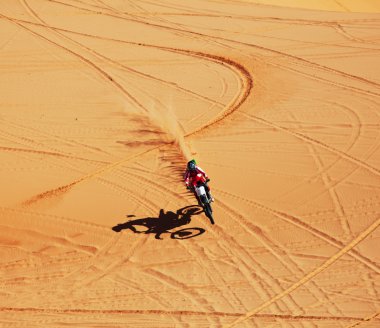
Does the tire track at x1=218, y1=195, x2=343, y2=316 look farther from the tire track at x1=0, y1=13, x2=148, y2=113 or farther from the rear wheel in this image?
the tire track at x1=0, y1=13, x2=148, y2=113

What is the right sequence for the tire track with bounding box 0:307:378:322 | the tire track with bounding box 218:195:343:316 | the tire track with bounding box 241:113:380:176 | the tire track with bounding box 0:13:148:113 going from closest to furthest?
the tire track with bounding box 0:307:378:322 < the tire track with bounding box 218:195:343:316 < the tire track with bounding box 241:113:380:176 < the tire track with bounding box 0:13:148:113

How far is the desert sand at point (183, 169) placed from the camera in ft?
27.8

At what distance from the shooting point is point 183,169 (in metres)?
12.0

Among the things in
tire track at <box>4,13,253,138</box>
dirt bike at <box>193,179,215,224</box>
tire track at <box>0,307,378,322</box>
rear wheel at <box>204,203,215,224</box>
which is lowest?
tire track at <box>0,307,378,322</box>

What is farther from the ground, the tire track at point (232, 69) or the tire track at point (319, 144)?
the tire track at point (232, 69)

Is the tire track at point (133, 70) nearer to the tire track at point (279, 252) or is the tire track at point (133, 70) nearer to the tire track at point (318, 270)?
the tire track at point (279, 252)

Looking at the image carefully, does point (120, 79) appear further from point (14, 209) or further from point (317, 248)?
point (317, 248)

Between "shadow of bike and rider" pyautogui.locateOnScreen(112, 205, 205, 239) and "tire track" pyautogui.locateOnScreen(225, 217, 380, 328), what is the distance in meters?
2.01

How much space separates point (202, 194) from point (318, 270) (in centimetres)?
230

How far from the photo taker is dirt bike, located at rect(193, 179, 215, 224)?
995 cm

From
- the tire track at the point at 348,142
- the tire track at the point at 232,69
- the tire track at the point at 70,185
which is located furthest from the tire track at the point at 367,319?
the tire track at the point at 232,69

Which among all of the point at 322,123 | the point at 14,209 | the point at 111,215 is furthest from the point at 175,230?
the point at 322,123

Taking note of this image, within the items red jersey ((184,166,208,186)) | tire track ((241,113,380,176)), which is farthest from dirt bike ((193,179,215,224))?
tire track ((241,113,380,176))

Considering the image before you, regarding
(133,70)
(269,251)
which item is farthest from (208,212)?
(133,70)
